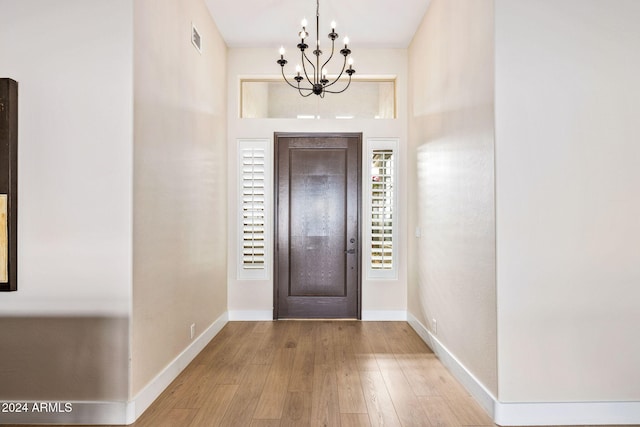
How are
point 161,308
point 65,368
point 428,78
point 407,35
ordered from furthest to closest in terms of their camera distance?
point 407,35 < point 428,78 < point 161,308 < point 65,368

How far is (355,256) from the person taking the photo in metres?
4.92

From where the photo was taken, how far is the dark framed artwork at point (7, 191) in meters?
2.34

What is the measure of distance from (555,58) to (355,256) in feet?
10.1

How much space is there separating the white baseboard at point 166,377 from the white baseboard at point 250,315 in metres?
0.61

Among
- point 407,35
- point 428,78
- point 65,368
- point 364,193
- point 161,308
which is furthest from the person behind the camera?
point 364,193

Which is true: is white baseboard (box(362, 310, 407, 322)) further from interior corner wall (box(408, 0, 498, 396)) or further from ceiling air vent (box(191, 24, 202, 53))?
ceiling air vent (box(191, 24, 202, 53))

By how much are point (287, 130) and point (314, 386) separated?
309 cm

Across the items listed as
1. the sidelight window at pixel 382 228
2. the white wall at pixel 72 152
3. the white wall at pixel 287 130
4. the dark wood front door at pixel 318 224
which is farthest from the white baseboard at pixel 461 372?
the white wall at pixel 72 152

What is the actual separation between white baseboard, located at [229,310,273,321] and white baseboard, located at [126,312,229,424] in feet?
2.00

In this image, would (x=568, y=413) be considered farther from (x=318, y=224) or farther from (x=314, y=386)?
(x=318, y=224)

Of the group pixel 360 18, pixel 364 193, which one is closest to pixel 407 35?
pixel 360 18

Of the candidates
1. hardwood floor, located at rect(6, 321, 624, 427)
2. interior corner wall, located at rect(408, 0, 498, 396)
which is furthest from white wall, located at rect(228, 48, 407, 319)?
hardwood floor, located at rect(6, 321, 624, 427)

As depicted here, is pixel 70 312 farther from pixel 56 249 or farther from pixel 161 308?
pixel 161 308

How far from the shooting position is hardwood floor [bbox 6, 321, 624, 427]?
96.3 inches
